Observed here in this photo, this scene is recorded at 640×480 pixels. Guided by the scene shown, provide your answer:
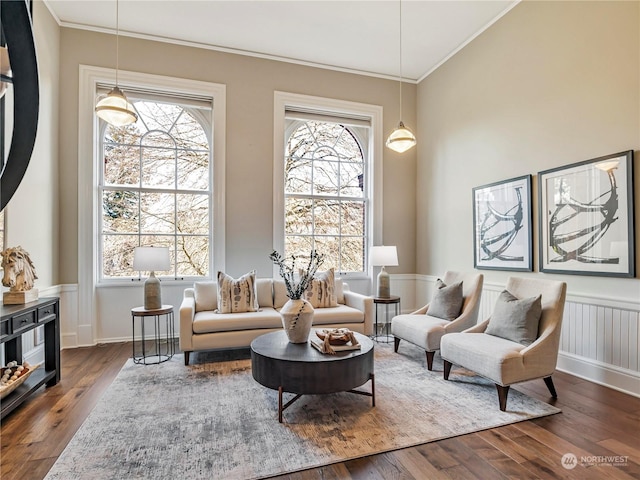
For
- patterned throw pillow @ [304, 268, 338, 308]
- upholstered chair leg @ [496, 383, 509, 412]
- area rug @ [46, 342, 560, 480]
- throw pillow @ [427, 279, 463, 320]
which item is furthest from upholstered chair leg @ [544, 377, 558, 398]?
patterned throw pillow @ [304, 268, 338, 308]

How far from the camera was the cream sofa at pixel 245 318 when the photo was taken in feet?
11.3

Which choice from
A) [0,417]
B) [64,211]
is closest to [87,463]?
[0,417]

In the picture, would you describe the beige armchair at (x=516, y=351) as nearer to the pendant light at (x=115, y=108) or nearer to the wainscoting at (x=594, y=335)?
the wainscoting at (x=594, y=335)

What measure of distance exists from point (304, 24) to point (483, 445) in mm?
4349

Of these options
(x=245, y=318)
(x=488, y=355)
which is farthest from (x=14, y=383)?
(x=488, y=355)

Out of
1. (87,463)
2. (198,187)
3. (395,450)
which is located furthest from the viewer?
(198,187)

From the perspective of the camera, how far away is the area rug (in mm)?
1902

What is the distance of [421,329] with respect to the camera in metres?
3.40

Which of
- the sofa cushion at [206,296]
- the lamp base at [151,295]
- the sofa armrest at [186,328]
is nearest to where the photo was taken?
the sofa armrest at [186,328]

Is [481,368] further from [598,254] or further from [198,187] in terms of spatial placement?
[198,187]

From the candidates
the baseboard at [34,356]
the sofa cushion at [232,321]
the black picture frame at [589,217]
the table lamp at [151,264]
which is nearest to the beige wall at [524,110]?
the black picture frame at [589,217]

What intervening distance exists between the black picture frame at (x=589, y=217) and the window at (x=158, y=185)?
3795 mm

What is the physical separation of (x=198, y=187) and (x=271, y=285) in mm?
1625

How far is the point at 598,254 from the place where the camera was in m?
3.00
